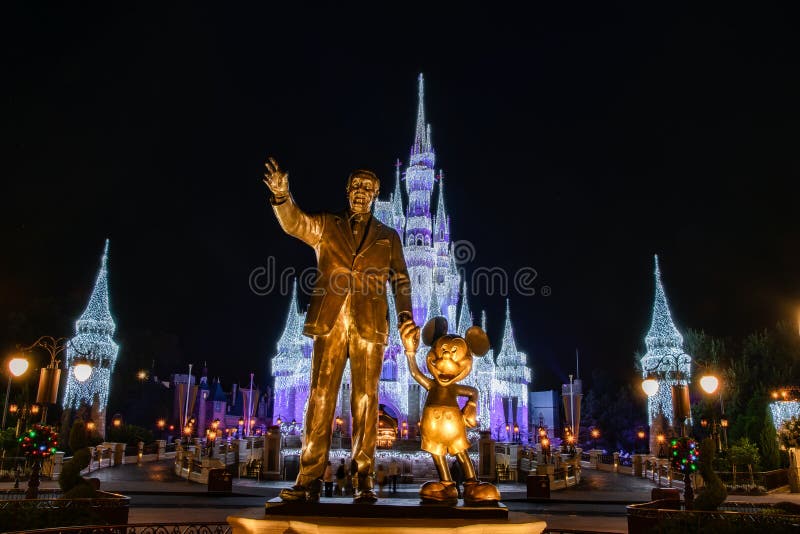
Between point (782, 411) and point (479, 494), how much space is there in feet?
88.9

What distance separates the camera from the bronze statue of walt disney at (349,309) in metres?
5.45

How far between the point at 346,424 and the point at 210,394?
90.1ft

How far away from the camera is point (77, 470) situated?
34.4 feet

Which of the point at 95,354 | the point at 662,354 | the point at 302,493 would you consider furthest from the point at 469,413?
the point at 95,354

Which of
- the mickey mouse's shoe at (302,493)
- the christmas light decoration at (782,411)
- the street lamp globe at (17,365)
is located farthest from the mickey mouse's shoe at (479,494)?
the christmas light decoration at (782,411)

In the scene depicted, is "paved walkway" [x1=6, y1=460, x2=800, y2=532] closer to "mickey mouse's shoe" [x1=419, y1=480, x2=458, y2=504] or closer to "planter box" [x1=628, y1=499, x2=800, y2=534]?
"planter box" [x1=628, y1=499, x2=800, y2=534]

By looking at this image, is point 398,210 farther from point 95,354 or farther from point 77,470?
point 77,470

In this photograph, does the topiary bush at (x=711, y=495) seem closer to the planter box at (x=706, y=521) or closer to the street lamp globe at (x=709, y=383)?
→ the planter box at (x=706, y=521)

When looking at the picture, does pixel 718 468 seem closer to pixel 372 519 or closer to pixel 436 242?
pixel 372 519

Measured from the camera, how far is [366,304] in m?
5.78

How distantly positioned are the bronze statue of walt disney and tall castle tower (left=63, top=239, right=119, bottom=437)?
27.8m

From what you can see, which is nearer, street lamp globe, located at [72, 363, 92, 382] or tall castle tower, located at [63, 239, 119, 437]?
street lamp globe, located at [72, 363, 92, 382]

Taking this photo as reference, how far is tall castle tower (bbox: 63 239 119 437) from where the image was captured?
2995 centimetres

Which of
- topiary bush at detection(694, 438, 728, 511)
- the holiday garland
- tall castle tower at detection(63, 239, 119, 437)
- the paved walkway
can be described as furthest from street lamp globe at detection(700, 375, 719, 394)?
tall castle tower at detection(63, 239, 119, 437)
